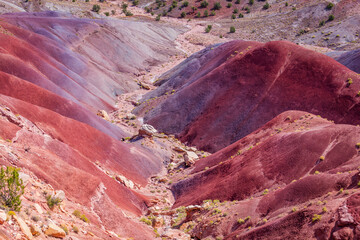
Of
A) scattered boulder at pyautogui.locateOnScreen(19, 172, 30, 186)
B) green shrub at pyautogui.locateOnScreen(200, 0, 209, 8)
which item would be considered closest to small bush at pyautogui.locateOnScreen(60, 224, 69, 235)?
scattered boulder at pyautogui.locateOnScreen(19, 172, 30, 186)

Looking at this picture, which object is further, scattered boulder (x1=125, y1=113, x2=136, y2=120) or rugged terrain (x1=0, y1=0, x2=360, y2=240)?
scattered boulder (x1=125, y1=113, x2=136, y2=120)

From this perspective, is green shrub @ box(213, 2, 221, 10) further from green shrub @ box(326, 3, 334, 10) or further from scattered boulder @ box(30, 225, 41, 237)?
scattered boulder @ box(30, 225, 41, 237)

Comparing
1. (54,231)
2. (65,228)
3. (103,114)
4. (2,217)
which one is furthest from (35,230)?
(103,114)

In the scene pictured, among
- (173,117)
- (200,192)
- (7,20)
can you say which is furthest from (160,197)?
(7,20)

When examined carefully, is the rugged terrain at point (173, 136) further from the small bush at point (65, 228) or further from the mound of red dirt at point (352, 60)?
the mound of red dirt at point (352, 60)

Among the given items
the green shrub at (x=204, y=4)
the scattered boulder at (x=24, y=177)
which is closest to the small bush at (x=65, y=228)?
the scattered boulder at (x=24, y=177)

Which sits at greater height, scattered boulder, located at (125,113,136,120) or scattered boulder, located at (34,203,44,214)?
scattered boulder, located at (34,203,44,214)

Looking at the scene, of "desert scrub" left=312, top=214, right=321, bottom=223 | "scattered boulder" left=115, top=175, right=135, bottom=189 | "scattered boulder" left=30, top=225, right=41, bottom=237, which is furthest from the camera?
"scattered boulder" left=115, top=175, right=135, bottom=189
